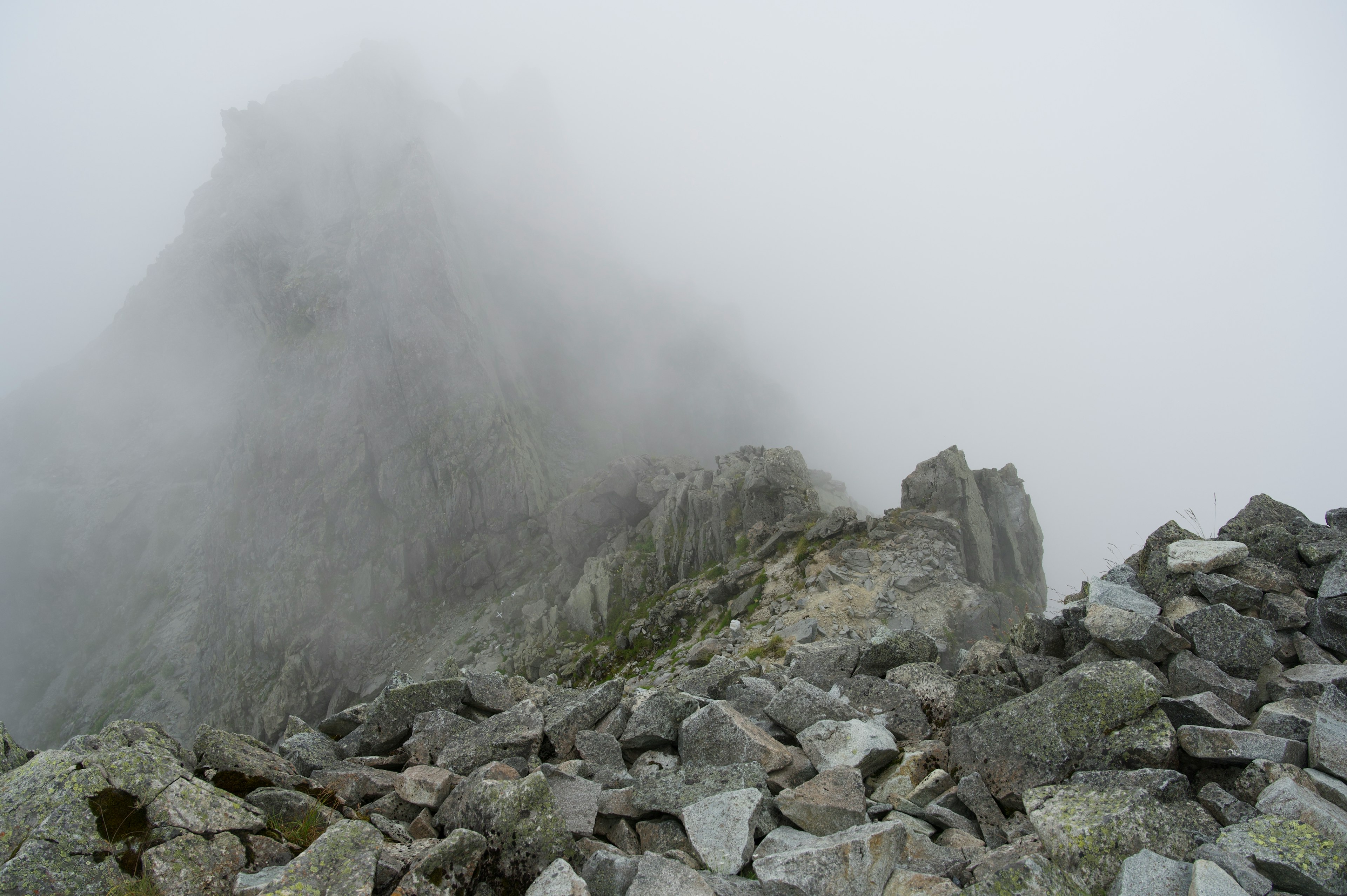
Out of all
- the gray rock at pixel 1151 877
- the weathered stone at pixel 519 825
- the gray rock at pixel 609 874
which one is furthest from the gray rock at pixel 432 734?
the gray rock at pixel 1151 877

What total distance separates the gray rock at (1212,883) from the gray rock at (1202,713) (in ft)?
8.97

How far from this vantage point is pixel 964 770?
7914 mm

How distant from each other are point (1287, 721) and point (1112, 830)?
3183 millimetres

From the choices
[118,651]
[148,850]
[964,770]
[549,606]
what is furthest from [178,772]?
[118,651]

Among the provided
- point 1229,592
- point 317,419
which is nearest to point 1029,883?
point 1229,592

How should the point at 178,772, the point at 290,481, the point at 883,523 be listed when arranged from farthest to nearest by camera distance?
the point at 290,481, the point at 883,523, the point at 178,772

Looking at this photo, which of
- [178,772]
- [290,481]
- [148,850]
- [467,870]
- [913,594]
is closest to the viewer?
[148,850]

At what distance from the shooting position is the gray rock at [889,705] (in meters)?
9.82

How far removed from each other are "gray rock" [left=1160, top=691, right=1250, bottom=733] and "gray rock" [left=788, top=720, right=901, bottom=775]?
3358mm

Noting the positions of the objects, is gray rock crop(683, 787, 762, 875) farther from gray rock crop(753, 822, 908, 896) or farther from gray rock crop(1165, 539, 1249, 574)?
gray rock crop(1165, 539, 1249, 574)

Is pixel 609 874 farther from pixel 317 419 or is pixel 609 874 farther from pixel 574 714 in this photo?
pixel 317 419

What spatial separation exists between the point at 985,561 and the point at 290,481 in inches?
4058

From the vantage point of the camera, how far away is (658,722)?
31.8 feet

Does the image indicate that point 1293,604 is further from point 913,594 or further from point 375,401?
point 375,401
